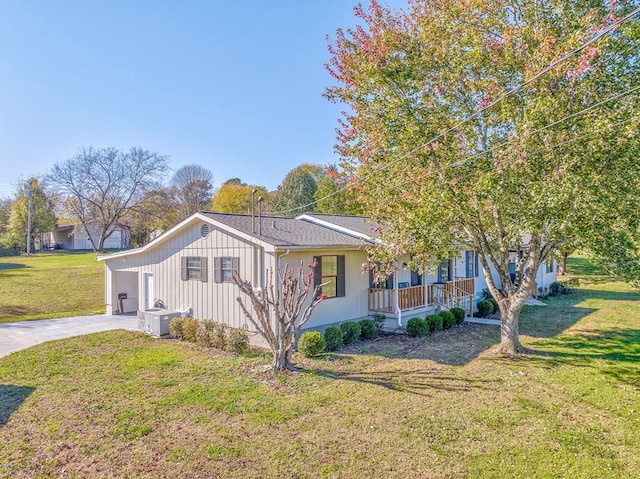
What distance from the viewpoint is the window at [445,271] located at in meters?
16.0

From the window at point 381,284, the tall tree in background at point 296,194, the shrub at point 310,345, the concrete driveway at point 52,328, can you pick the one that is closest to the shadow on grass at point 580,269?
the window at point 381,284

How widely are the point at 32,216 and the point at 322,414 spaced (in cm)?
4286

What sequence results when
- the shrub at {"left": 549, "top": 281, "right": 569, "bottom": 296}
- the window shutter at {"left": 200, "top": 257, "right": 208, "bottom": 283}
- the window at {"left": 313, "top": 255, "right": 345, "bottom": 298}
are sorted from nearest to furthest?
the window at {"left": 313, "top": 255, "right": 345, "bottom": 298} → the window shutter at {"left": 200, "top": 257, "right": 208, "bottom": 283} → the shrub at {"left": 549, "top": 281, "right": 569, "bottom": 296}

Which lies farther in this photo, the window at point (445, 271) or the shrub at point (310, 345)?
the window at point (445, 271)

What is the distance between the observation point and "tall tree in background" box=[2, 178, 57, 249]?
36906mm

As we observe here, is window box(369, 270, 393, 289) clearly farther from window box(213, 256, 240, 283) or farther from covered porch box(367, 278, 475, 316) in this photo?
window box(213, 256, 240, 283)

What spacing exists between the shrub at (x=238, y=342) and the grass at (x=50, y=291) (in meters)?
9.10

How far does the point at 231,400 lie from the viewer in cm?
673

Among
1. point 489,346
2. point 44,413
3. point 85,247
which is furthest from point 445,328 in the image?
point 85,247

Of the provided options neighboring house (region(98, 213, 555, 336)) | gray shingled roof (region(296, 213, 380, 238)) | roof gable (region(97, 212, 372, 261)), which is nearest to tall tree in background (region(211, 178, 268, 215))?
gray shingled roof (region(296, 213, 380, 238))

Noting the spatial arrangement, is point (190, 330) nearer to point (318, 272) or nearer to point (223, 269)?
point (223, 269)

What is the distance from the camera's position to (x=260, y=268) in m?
10.6

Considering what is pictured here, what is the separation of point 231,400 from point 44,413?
2923mm

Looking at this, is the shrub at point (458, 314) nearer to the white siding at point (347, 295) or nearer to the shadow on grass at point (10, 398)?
the white siding at point (347, 295)
